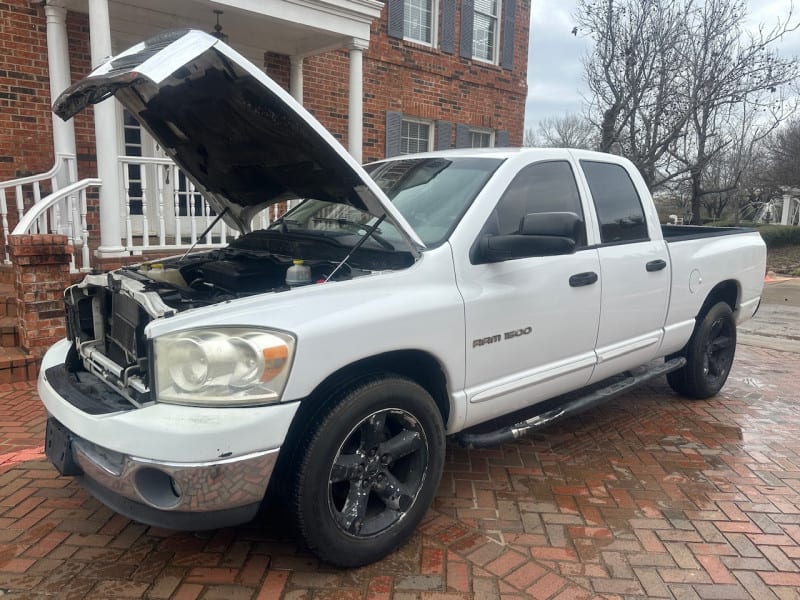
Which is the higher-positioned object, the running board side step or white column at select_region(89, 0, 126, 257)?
white column at select_region(89, 0, 126, 257)

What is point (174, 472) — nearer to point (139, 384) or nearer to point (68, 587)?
point (139, 384)

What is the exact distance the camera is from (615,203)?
13.6ft

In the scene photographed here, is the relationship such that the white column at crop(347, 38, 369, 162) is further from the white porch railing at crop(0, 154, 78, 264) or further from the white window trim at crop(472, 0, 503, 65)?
the white window trim at crop(472, 0, 503, 65)

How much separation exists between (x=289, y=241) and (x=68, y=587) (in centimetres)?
193

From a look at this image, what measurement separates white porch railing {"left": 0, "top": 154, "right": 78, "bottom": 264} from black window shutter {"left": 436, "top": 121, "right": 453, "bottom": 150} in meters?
6.62

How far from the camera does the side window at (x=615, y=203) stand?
399cm

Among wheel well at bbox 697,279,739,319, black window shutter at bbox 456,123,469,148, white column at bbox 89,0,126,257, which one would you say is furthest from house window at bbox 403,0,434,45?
wheel well at bbox 697,279,739,319

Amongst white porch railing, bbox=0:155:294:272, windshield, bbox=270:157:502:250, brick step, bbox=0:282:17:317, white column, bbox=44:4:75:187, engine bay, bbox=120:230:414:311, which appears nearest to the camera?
engine bay, bbox=120:230:414:311

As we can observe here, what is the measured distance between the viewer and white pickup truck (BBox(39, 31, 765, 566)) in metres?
2.29

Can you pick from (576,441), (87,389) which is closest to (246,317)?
(87,389)

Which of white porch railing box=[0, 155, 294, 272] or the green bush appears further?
the green bush

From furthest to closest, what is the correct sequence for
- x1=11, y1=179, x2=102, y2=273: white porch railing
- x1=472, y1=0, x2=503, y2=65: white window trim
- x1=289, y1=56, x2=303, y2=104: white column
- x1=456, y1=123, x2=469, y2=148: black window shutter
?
x1=472, y1=0, x2=503, y2=65: white window trim < x1=456, y1=123, x2=469, y2=148: black window shutter < x1=289, y1=56, x2=303, y2=104: white column < x1=11, y1=179, x2=102, y2=273: white porch railing

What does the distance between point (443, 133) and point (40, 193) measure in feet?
23.3

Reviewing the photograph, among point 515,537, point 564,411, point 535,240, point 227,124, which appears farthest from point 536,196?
point 515,537
